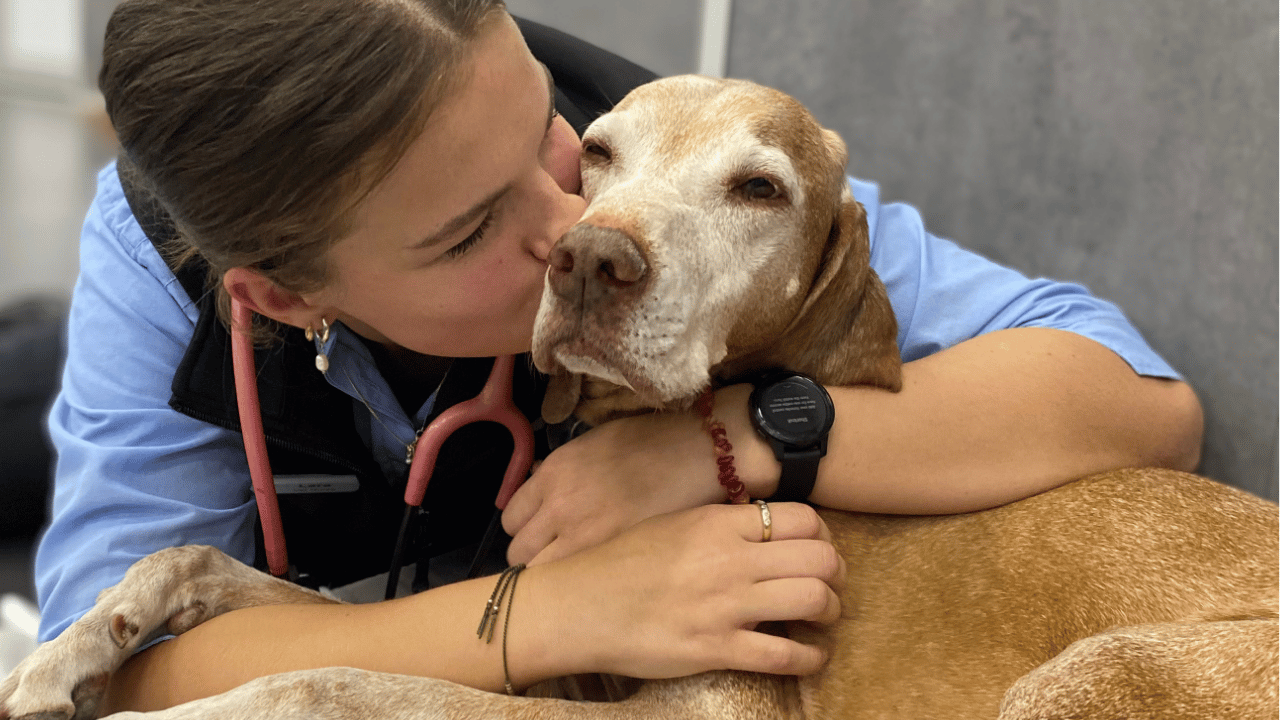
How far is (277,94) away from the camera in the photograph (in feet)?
4.26

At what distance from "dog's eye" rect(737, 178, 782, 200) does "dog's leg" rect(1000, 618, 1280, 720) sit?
87 centimetres

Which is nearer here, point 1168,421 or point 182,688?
point 182,688

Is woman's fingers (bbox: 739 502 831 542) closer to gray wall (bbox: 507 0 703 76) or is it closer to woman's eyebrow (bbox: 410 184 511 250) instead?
woman's eyebrow (bbox: 410 184 511 250)

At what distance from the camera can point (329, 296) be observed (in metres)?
1.54

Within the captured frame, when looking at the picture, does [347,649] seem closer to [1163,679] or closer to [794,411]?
[794,411]

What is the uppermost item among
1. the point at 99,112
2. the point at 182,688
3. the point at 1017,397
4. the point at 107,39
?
the point at 107,39

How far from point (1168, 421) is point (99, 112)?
763 centimetres

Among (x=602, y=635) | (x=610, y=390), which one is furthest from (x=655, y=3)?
(x=602, y=635)

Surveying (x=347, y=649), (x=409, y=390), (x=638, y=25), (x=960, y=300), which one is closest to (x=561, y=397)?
(x=409, y=390)

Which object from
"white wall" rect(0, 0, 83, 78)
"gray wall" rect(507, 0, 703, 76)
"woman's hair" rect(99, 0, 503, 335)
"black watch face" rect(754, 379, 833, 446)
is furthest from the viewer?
"white wall" rect(0, 0, 83, 78)

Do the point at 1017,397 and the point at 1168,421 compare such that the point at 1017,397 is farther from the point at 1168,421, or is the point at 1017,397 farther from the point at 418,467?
the point at 418,467

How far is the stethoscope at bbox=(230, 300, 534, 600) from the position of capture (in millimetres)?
1579

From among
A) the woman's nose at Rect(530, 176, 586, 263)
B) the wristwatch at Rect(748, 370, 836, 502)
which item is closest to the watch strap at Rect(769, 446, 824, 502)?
the wristwatch at Rect(748, 370, 836, 502)

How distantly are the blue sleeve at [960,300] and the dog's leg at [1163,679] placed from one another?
0.65m
